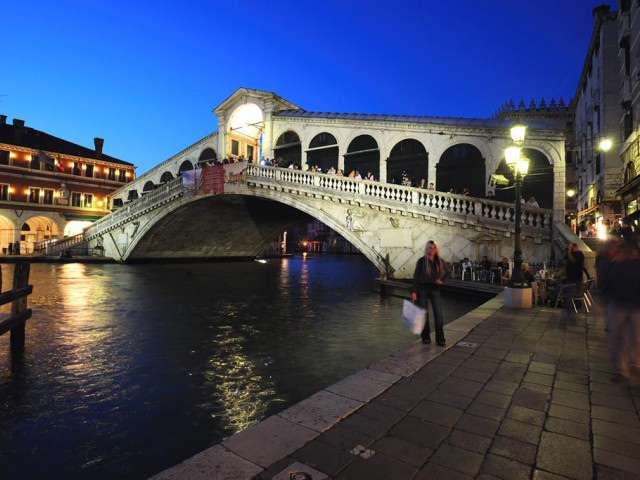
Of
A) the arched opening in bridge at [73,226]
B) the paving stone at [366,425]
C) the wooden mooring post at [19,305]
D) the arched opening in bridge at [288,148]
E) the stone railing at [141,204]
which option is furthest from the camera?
the arched opening in bridge at [73,226]

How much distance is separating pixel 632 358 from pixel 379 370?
2867mm

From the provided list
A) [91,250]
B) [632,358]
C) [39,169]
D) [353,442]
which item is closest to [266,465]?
[353,442]

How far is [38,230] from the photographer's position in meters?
39.2

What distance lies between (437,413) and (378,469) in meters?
1.09

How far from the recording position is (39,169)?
3753cm

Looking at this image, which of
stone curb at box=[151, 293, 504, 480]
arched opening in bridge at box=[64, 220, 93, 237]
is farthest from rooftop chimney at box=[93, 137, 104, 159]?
stone curb at box=[151, 293, 504, 480]

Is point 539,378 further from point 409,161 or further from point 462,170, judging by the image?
point 409,161

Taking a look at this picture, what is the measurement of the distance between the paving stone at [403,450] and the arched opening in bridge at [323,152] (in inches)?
826

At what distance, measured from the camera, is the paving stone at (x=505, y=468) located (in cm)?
245

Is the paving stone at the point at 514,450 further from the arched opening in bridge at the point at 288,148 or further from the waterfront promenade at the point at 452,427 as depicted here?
the arched opening in bridge at the point at 288,148

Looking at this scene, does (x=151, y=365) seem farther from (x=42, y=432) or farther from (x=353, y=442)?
(x=353, y=442)

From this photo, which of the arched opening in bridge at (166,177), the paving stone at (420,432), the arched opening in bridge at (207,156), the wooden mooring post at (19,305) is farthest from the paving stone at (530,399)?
the arched opening in bridge at (166,177)

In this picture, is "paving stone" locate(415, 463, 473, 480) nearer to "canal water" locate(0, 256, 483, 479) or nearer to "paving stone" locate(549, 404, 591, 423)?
"paving stone" locate(549, 404, 591, 423)

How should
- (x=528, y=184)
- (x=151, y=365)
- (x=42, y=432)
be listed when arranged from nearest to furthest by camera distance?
(x=42, y=432), (x=151, y=365), (x=528, y=184)
